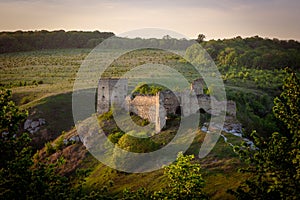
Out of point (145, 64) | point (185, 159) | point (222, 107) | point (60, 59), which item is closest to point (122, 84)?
point (222, 107)

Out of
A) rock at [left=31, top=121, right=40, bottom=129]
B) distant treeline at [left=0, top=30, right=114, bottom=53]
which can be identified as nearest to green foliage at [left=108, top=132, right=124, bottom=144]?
rock at [left=31, top=121, right=40, bottom=129]

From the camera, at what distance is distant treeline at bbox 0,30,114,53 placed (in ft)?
502

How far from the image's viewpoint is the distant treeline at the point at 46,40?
153 m

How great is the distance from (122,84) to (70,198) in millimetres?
33013

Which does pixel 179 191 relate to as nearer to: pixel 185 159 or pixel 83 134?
pixel 185 159

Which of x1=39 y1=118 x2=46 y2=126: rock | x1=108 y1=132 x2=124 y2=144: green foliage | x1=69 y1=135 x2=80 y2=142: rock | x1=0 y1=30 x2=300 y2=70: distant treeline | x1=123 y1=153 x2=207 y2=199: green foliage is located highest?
x1=0 y1=30 x2=300 y2=70: distant treeline

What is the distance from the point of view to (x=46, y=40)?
164500 mm

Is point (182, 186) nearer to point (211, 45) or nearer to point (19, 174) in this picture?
point (19, 174)

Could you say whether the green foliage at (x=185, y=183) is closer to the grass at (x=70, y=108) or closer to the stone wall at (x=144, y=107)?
the grass at (x=70, y=108)

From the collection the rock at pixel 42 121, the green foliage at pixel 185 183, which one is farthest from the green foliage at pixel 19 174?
the rock at pixel 42 121

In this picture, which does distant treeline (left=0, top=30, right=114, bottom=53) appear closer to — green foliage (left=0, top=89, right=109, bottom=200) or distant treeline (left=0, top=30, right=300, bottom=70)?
distant treeline (left=0, top=30, right=300, bottom=70)

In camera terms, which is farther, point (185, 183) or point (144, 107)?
point (144, 107)

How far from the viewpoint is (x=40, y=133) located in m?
61.7

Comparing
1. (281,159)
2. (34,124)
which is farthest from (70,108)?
(281,159)
